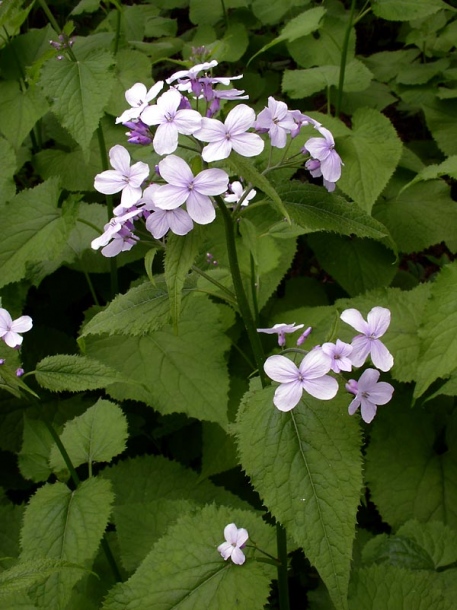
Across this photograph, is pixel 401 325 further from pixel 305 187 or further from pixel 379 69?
pixel 379 69

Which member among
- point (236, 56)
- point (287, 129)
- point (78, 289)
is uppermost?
point (287, 129)

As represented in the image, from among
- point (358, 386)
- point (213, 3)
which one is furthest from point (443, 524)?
point (213, 3)

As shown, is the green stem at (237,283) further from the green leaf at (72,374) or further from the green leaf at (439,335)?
the green leaf at (439,335)

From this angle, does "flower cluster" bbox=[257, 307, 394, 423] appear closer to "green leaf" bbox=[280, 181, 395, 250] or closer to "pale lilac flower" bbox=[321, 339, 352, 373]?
"pale lilac flower" bbox=[321, 339, 352, 373]

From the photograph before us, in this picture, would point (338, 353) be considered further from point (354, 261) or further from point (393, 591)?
point (354, 261)

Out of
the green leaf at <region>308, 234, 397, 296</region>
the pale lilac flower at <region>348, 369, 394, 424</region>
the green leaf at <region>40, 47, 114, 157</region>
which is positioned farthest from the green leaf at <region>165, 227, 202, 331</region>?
the green leaf at <region>308, 234, 397, 296</region>

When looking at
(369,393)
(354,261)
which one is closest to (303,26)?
(354,261)

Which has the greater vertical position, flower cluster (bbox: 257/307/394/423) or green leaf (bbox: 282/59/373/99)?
flower cluster (bbox: 257/307/394/423)
